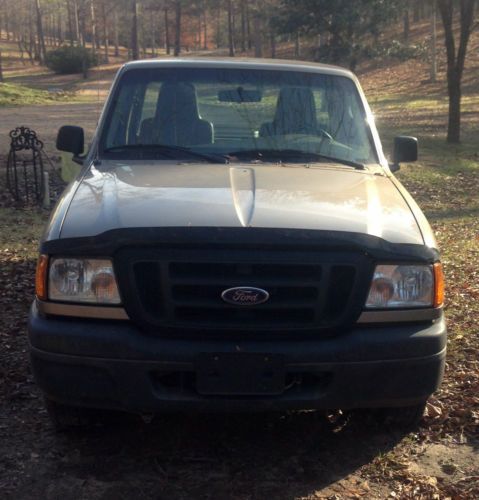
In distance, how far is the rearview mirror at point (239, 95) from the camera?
5.43m

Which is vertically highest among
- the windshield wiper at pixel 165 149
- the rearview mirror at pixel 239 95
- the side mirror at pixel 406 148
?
the rearview mirror at pixel 239 95

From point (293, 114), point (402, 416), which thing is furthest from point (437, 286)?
point (293, 114)

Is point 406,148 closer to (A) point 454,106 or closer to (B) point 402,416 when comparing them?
(B) point 402,416

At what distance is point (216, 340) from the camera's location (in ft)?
11.7

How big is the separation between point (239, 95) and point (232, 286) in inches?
87.2

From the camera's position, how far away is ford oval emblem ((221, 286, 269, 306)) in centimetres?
354

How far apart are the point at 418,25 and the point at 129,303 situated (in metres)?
A: 69.8

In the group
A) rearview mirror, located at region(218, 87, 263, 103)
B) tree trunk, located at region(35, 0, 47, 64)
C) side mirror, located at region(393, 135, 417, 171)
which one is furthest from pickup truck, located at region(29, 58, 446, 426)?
tree trunk, located at region(35, 0, 47, 64)

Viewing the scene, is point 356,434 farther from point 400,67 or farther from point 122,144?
point 400,67

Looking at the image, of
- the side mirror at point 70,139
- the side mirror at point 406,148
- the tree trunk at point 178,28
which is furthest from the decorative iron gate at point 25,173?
the tree trunk at point 178,28

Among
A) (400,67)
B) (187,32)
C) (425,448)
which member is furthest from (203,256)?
(187,32)

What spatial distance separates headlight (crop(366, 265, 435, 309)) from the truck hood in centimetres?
13

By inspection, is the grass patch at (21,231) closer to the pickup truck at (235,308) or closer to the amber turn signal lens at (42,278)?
the amber turn signal lens at (42,278)

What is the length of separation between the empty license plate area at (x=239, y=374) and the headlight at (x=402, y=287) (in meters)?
0.50
